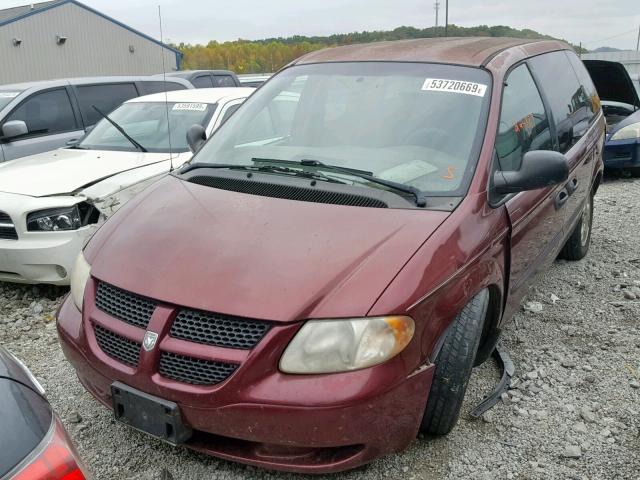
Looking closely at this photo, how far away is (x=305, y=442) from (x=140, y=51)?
35237mm

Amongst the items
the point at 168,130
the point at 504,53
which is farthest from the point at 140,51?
the point at 504,53

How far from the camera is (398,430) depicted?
2.29 m

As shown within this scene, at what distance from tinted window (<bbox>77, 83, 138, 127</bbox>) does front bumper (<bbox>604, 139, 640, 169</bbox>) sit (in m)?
6.50

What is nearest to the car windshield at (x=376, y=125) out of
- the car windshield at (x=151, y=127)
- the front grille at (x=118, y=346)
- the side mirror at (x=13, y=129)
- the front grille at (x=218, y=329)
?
the front grille at (x=218, y=329)

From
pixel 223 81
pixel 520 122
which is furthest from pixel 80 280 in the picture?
pixel 223 81

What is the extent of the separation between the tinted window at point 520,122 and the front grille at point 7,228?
345 cm

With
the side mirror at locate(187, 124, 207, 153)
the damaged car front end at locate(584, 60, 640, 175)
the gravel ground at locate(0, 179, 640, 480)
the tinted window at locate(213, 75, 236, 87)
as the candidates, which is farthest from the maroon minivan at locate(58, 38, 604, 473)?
the tinted window at locate(213, 75, 236, 87)

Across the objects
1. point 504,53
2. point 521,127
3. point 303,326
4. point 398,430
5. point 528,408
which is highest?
point 504,53

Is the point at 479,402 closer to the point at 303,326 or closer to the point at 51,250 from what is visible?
the point at 303,326

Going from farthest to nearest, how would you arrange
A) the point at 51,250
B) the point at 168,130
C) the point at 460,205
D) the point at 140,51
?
the point at 140,51 < the point at 168,130 < the point at 51,250 < the point at 460,205

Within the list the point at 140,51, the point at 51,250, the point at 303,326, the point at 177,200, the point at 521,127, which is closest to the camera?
the point at 303,326

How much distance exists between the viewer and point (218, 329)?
2199 mm

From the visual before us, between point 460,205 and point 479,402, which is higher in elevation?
point 460,205

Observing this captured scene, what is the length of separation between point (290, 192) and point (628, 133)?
6822mm
